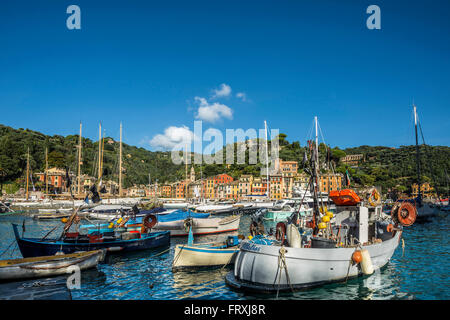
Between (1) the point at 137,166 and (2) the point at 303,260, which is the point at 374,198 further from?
(1) the point at 137,166

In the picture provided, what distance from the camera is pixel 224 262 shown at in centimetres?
2056

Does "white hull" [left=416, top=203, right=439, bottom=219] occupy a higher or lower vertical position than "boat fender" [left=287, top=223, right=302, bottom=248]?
lower

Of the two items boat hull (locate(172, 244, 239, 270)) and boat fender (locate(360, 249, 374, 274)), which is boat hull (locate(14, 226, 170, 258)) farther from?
boat fender (locate(360, 249, 374, 274))

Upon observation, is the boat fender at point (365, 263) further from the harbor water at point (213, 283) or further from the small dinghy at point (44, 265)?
the small dinghy at point (44, 265)

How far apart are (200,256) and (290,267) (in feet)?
24.2

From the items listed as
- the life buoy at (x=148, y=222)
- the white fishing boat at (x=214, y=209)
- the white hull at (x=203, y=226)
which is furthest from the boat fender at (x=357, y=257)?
the white fishing boat at (x=214, y=209)

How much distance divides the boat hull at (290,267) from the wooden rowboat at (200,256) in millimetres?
4151

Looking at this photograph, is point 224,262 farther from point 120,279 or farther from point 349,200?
point 349,200

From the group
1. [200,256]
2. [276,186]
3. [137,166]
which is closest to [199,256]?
[200,256]

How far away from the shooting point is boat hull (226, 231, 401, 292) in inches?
575

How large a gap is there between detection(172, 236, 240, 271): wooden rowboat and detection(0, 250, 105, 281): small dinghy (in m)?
5.07

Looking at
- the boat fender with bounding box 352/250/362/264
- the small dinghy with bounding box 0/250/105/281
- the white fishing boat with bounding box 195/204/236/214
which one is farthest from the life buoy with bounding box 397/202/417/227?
→ the white fishing boat with bounding box 195/204/236/214

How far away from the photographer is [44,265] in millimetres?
17109
